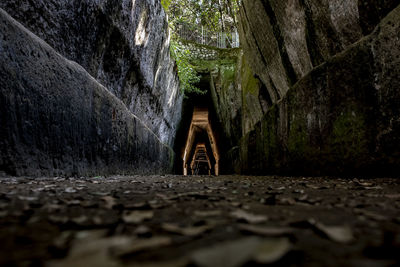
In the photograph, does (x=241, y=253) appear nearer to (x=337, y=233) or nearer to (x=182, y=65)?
(x=337, y=233)

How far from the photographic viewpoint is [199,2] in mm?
13633

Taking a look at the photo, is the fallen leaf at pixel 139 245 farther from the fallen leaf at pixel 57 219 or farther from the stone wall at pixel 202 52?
the stone wall at pixel 202 52

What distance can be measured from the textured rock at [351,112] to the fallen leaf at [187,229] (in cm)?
221

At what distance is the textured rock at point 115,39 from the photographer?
9.45ft

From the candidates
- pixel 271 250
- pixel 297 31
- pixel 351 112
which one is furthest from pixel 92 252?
pixel 297 31

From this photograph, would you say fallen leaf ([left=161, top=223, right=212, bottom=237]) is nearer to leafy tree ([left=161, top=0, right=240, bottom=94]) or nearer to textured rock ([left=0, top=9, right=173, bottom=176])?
textured rock ([left=0, top=9, right=173, bottom=176])

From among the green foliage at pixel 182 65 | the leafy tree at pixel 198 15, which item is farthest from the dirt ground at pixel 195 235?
the leafy tree at pixel 198 15

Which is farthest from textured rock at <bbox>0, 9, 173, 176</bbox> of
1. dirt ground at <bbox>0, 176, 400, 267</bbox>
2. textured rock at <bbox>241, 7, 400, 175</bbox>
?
textured rock at <bbox>241, 7, 400, 175</bbox>

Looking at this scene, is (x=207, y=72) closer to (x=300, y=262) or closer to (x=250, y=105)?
(x=250, y=105)

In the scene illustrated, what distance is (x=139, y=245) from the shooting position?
626 mm

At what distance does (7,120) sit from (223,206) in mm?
2070

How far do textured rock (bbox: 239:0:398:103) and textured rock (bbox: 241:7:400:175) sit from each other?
0.44 m

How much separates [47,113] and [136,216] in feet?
7.11

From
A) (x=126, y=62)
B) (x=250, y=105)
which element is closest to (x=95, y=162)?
(x=126, y=62)
